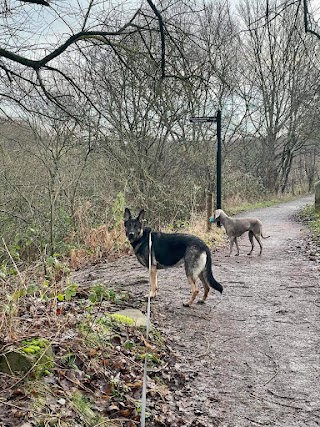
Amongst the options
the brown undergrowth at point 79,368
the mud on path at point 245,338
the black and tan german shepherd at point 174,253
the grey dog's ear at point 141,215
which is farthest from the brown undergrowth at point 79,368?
the grey dog's ear at point 141,215

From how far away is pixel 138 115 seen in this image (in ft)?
47.5

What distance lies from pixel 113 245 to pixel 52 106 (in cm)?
411

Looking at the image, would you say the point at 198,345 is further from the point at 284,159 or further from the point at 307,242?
the point at 284,159

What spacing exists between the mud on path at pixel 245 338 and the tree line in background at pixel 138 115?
7.36 ft

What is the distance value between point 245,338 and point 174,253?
5.80ft

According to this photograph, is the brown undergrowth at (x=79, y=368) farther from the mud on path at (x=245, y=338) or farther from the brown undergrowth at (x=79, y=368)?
the mud on path at (x=245, y=338)

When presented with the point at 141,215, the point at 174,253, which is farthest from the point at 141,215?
the point at 174,253

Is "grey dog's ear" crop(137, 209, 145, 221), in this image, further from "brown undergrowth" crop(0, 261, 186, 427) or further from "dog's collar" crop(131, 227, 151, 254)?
"brown undergrowth" crop(0, 261, 186, 427)

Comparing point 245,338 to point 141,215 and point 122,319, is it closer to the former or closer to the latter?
point 122,319

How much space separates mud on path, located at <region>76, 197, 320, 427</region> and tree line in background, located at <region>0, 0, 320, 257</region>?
2244 millimetres

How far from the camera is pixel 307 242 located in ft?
40.5

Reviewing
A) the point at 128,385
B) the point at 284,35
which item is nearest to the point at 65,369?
the point at 128,385

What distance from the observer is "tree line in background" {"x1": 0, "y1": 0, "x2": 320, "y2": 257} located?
721cm

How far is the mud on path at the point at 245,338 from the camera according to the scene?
13.0 feet
